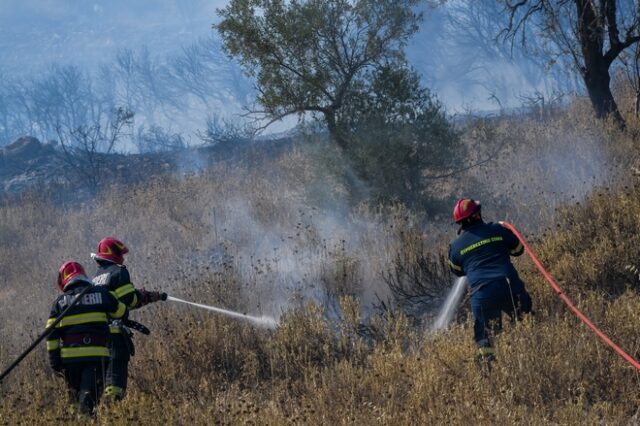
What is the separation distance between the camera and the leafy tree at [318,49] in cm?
1038

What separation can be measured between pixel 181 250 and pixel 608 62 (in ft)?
25.6

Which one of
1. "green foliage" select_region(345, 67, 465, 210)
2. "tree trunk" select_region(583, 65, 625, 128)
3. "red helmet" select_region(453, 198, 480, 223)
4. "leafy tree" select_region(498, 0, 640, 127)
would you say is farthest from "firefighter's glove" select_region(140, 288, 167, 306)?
"tree trunk" select_region(583, 65, 625, 128)

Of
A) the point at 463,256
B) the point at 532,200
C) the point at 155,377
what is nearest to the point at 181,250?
the point at 155,377

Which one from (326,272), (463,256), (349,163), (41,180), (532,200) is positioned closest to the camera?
(463,256)

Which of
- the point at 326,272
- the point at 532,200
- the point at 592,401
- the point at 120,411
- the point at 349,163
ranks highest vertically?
the point at 349,163

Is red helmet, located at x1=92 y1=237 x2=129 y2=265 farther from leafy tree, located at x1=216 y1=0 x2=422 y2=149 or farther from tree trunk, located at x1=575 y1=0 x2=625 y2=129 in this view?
tree trunk, located at x1=575 y1=0 x2=625 y2=129

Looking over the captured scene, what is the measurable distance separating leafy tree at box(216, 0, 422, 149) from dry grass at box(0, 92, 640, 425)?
3.43 feet

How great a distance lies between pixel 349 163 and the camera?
34.1 feet

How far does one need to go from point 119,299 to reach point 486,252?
311 cm

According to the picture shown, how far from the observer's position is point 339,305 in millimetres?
7297

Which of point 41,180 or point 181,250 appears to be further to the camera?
point 41,180

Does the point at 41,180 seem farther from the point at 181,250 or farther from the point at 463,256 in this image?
the point at 463,256

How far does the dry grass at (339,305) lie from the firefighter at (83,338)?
28cm

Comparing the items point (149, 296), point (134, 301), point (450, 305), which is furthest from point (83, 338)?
point (450, 305)
